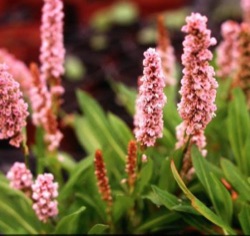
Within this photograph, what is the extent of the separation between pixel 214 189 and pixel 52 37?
461 mm

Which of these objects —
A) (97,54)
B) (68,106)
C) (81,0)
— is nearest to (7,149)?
(68,106)

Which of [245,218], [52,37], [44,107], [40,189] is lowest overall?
[245,218]

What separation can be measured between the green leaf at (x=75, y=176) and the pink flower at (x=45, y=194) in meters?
0.16

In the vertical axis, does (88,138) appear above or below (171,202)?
above

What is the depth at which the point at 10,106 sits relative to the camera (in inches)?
43.9

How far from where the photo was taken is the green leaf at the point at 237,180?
50.9 inches

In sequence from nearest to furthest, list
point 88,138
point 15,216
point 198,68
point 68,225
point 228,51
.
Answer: point 198,68
point 68,225
point 15,216
point 228,51
point 88,138

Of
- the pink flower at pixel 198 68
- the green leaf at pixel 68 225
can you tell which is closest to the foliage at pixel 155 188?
the green leaf at pixel 68 225

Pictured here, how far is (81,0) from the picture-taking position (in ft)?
13.5

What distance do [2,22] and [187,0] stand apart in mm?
1228

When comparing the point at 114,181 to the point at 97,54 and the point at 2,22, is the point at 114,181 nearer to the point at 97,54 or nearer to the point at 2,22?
the point at 97,54

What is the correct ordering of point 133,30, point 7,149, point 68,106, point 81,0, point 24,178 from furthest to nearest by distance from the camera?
point 81,0 → point 133,30 → point 68,106 → point 7,149 → point 24,178

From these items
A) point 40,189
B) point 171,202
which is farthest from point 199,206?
point 40,189

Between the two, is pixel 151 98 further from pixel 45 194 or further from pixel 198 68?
pixel 45 194
